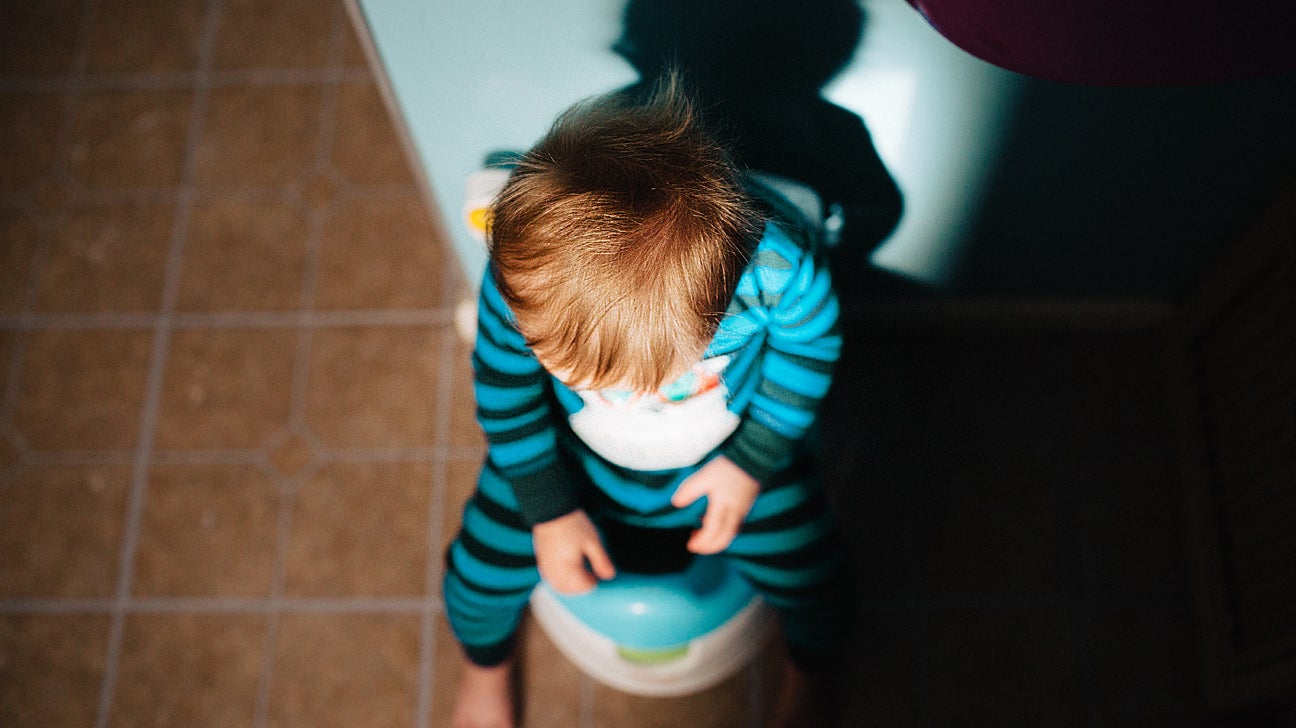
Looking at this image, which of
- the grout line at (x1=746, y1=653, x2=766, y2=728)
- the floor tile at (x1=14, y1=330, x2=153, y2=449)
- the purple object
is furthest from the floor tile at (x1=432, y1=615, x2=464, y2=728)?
the purple object

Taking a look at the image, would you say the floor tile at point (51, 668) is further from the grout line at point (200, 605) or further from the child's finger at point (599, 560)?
the child's finger at point (599, 560)

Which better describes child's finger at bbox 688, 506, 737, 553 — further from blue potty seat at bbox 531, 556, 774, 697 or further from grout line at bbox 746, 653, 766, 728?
grout line at bbox 746, 653, 766, 728

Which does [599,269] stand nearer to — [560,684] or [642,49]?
[642,49]

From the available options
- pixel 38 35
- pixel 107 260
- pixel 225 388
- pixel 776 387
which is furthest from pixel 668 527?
pixel 38 35

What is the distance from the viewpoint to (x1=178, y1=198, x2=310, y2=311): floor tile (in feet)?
3.77

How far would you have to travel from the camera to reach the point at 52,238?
3.89ft

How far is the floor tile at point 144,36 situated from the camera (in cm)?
126

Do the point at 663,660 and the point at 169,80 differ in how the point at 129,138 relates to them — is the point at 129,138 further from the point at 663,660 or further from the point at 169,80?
→ the point at 663,660

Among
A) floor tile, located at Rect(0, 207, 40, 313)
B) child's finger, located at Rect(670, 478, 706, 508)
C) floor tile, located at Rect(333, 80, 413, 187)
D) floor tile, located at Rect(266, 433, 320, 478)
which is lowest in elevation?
floor tile, located at Rect(266, 433, 320, 478)

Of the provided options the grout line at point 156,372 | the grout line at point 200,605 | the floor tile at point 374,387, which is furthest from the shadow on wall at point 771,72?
the grout line at point 156,372

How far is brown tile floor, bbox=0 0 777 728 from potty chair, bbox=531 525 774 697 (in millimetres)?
46

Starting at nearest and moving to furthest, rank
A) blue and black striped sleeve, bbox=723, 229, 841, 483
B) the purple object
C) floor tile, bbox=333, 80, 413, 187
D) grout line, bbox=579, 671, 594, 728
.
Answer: the purple object
blue and black striped sleeve, bbox=723, 229, 841, 483
grout line, bbox=579, 671, 594, 728
floor tile, bbox=333, 80, 413, 187

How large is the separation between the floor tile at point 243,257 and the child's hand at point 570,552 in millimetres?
570

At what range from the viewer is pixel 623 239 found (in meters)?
0.51
